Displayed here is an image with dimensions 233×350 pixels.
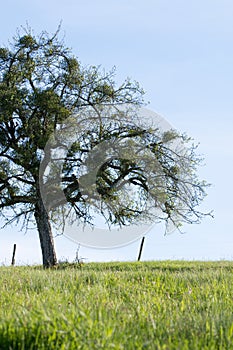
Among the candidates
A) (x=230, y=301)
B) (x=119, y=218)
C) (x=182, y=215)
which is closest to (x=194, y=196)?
(x=182, y=215)

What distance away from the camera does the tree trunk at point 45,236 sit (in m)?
23.1

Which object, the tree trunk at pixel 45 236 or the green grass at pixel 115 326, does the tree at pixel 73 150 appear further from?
the green grass at pixel 115 326

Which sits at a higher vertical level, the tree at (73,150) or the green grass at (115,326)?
the tree at (73,150)

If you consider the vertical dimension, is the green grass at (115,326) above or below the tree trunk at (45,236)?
below

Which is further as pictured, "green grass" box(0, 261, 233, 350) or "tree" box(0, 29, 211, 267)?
"tree" box(0, 29, 211, 267)

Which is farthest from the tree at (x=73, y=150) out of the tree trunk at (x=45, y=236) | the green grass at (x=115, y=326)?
the green grass at (x=115, y=326)

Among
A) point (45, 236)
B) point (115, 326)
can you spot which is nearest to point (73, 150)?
point (45, 236)

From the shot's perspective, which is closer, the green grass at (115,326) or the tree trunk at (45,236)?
the green grass at (115,326)

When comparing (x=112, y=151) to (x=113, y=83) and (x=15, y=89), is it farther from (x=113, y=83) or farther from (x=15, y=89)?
(x=15, y=89)

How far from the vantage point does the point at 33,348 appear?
4309 mm

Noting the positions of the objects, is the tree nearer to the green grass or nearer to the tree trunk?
the tree trunk

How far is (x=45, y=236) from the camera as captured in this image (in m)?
23.3

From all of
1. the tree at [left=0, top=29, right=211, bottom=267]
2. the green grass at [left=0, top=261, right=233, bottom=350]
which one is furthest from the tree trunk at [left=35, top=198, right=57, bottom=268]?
the green grass at [left=0, top=261, right=233, bottom=350]

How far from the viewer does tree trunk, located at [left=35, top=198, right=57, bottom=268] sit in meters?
23.1
